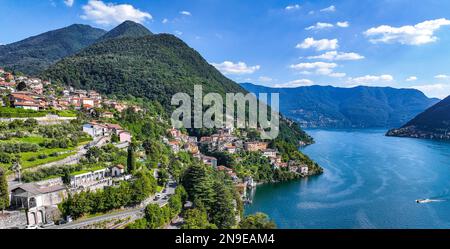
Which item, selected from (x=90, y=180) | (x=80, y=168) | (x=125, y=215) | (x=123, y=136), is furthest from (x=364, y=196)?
(x=80, y=168)

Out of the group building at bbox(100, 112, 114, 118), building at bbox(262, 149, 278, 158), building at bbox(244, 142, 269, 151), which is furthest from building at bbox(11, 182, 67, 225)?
building at bbox(244, 142, 269, 151)

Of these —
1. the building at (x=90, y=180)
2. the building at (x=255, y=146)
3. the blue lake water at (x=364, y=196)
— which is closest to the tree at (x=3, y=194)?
the building at (x=90, y=180)

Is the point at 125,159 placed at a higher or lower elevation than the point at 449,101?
lower

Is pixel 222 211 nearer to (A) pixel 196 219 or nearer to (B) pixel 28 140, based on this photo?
(A) pixel 196 219

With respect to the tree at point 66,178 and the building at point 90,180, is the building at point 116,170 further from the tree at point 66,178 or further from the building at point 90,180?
the tree at point 66,178

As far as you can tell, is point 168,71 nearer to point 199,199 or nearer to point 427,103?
point 199,199

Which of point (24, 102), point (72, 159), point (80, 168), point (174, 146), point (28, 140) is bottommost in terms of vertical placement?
point (174, 146)

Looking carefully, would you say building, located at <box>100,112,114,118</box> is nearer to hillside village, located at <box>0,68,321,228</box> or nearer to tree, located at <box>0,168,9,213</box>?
hillside village, located at <box>0,68,321,228</box>
